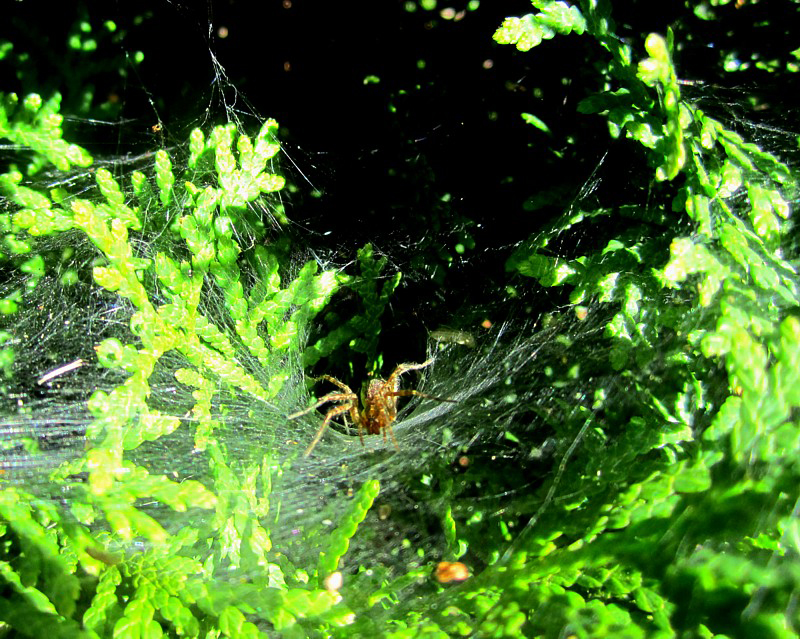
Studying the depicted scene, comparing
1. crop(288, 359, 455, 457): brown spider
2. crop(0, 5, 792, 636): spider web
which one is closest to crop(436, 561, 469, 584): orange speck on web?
crop(0, 5, 792, 636): spider web

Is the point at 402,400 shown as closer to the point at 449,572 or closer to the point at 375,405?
the point at 375,405

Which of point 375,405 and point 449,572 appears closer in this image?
point 449,572

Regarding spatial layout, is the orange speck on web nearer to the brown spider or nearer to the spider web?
the spider web

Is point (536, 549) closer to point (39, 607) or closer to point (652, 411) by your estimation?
point (652, 411)

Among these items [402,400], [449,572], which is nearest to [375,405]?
[402,400]

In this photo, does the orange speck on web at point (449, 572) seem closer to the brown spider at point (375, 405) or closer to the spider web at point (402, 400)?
the spider web at point (402, 400)

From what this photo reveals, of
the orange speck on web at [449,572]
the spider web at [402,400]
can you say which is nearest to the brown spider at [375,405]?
the spider web at [402,400]

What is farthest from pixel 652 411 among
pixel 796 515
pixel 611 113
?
pixel 611 113

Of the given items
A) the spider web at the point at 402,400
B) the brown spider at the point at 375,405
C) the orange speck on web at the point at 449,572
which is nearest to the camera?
the orange speck on web at the point at 449,572
